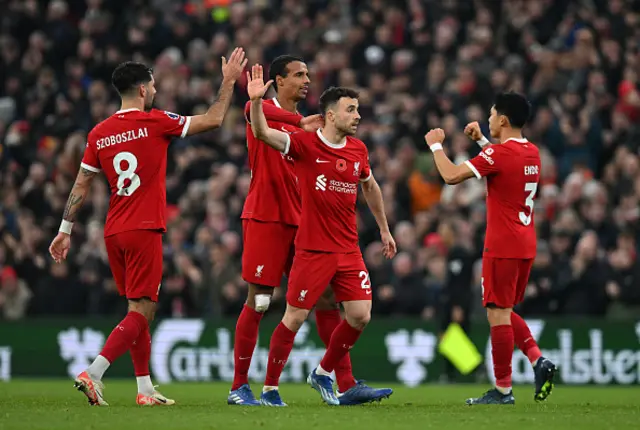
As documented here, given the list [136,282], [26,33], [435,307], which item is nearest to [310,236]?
[136,282]

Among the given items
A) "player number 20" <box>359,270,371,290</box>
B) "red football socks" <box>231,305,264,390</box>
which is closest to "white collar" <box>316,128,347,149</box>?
"player number 20" <box>359,270,371,290</box>

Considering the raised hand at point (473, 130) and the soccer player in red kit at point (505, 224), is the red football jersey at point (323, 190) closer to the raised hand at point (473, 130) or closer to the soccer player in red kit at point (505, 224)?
the soccer player in red kit at point (505, 224)

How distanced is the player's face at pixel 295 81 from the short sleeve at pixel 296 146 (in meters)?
0.69

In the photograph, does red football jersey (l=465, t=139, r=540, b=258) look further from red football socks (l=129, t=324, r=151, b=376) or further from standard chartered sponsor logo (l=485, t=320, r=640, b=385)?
standard chartered sponsor logo (l=485, t=320, r=640, b=385)

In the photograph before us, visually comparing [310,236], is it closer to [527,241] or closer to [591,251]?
[527,241]

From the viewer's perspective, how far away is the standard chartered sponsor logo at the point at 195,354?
58.0 ft

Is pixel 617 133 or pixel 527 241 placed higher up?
pixel 617 133

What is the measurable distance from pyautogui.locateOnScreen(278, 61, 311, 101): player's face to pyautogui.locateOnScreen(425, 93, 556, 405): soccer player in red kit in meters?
1.25

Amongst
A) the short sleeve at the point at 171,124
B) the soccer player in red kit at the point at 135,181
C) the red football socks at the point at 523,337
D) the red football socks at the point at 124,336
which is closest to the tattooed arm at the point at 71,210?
the soccer player in red kit at the point at 135,181

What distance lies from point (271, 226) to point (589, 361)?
697 cm

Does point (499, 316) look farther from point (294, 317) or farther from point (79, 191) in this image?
point (79, 191)

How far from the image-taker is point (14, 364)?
60.3ft

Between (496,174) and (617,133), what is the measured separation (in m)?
8.51

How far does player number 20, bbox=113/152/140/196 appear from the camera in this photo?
11180 mm
